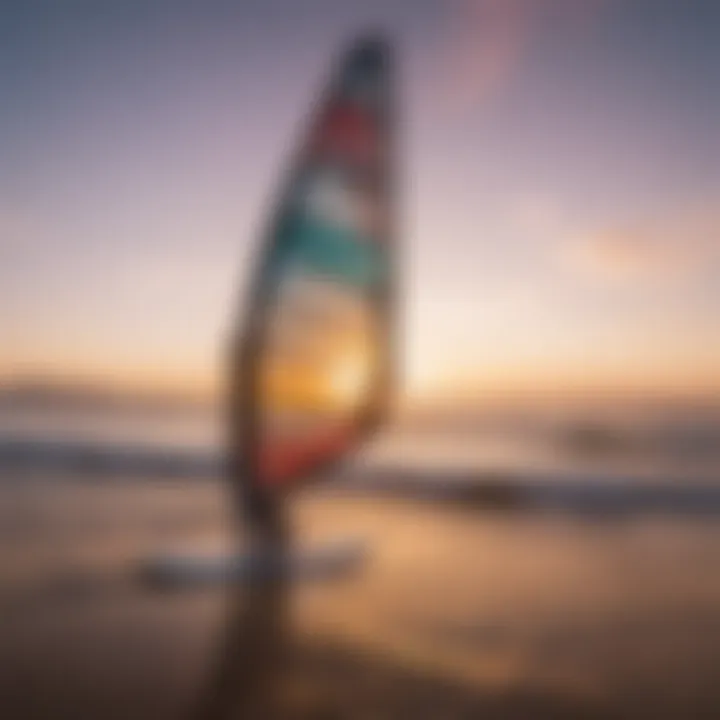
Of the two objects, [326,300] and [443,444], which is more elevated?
[326,300]

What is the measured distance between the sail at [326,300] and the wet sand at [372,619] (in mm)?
81

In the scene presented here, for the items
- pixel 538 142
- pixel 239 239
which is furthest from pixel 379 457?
pixel 538 142

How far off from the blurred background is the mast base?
2 cm

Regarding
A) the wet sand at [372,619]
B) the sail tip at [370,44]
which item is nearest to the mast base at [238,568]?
the wet sand at [372,619]

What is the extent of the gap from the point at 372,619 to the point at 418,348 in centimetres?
34

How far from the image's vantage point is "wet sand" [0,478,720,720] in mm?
1043

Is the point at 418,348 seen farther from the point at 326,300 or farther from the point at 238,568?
the point at 238,568

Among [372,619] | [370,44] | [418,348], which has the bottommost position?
[372,619]

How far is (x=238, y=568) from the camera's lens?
3.39 ft

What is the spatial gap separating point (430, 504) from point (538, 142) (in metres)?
0.48

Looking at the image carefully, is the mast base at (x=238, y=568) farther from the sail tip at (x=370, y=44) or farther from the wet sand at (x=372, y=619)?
the sail tip at (x=370, y=44)

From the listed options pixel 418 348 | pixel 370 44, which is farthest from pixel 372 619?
pixel 370 44

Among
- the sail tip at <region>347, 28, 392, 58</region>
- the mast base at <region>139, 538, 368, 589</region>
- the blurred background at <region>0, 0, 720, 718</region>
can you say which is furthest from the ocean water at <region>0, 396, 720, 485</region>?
the sail tip at <region>347, 28, 392, 58</region>

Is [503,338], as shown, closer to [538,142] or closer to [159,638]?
[538,142]
